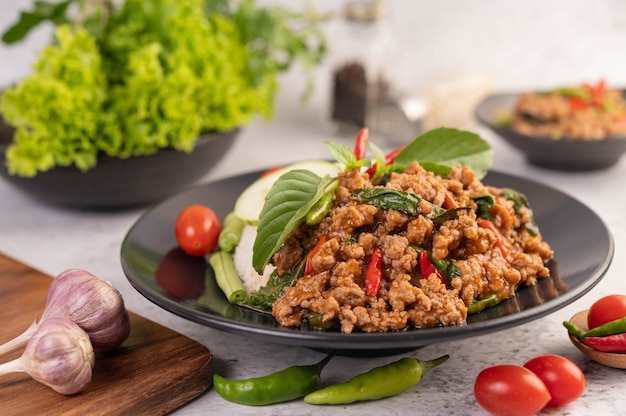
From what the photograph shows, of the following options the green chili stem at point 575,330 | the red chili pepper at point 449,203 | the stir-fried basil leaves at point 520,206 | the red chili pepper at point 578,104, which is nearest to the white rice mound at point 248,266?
the red chili pepper at point 449,203

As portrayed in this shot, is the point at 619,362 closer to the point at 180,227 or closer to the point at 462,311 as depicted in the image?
the point at 462,311

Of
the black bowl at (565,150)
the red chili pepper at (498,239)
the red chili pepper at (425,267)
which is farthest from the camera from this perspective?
the black bowl at (565,150)

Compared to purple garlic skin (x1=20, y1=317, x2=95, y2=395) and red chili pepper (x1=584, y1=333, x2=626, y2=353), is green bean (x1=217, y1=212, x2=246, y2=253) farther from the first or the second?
red chili pepper (x1=584, y1=333, x2=626, y2=353)

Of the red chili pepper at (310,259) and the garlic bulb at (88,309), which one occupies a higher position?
the red chili pepper at (310,259)

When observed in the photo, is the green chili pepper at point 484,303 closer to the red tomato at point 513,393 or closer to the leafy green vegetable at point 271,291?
the red tomato at point 513,393

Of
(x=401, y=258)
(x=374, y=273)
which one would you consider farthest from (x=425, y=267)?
(x=374, y=273)

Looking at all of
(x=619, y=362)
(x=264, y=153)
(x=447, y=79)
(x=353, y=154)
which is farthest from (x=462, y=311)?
(x=447, y=79)

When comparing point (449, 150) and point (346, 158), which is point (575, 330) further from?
point (346, 158)
